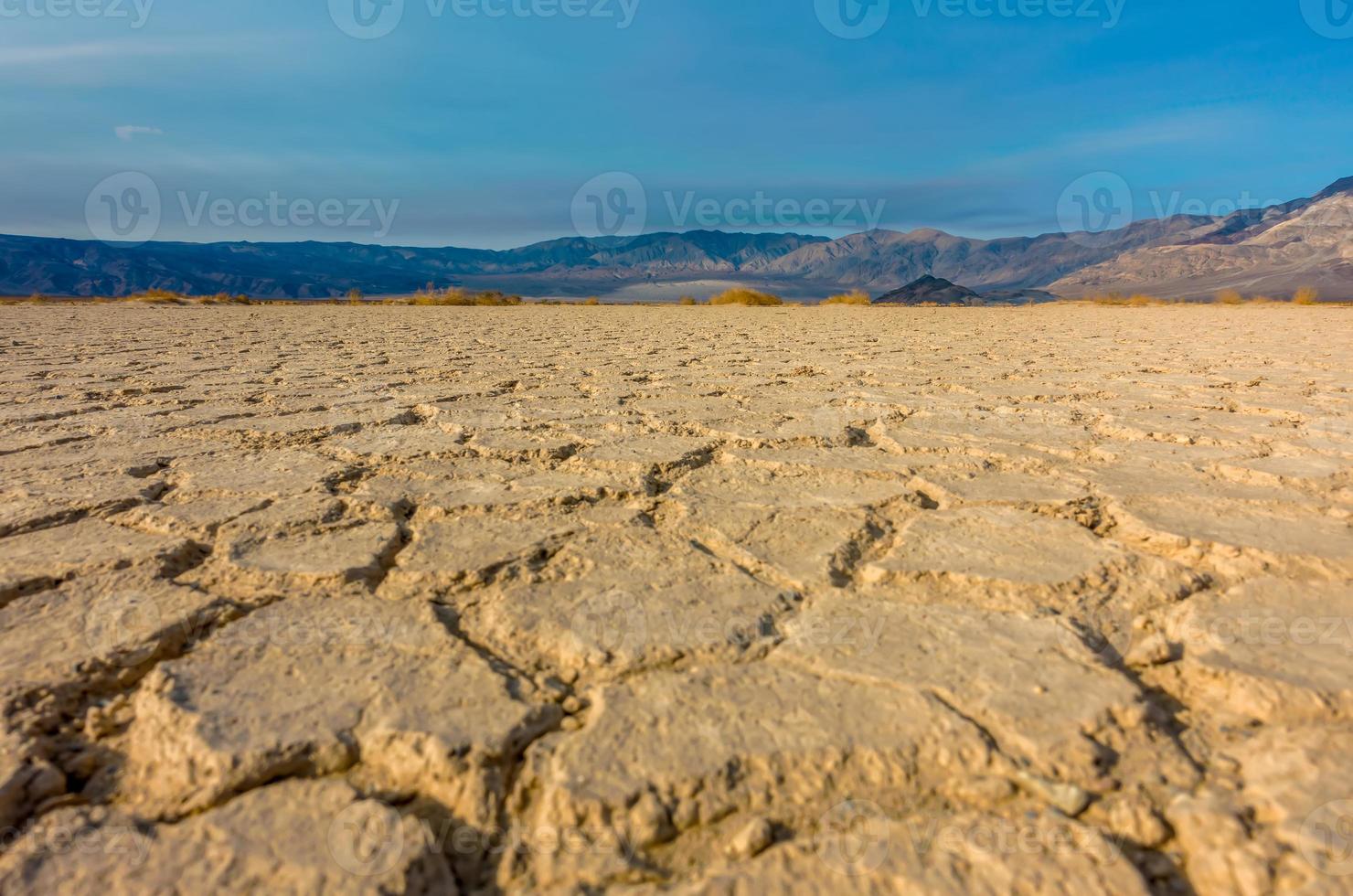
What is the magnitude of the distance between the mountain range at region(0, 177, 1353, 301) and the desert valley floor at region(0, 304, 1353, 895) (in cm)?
6901

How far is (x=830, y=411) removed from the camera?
254 centimetres

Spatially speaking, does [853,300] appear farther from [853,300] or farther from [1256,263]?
[1256,263]

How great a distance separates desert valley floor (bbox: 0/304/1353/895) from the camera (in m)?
0.62

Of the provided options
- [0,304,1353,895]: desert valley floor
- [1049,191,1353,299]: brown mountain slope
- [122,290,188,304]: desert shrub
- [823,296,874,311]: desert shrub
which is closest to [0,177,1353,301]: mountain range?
[1049,191,1353,299]: brown mountain slope

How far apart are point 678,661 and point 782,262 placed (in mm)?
166169

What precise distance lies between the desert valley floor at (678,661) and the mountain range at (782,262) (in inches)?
2717

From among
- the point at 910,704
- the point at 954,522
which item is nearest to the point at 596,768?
the point at 910,704

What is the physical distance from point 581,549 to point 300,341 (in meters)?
5.37

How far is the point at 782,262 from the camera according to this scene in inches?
6304

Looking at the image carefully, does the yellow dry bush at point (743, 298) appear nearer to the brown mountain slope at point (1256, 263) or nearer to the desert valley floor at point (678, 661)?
the desert valley floor at point (678, 661)

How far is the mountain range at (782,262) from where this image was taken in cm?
8925

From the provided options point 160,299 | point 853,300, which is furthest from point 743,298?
point 160,299

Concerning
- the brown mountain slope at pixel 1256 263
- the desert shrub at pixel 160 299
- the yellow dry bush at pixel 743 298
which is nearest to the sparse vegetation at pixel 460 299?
the desert shrub at pixel 160 299

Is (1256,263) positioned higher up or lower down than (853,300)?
higher up
